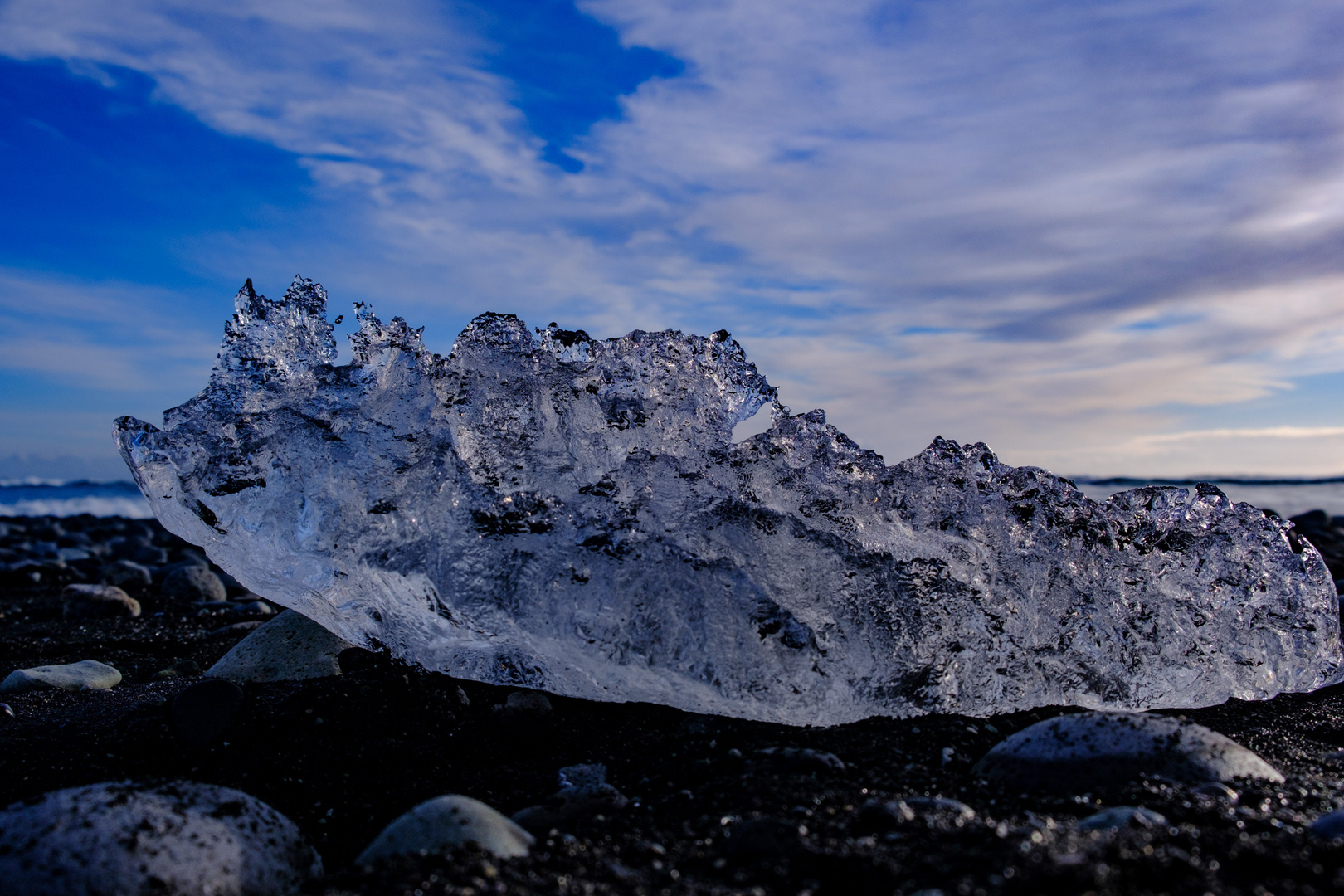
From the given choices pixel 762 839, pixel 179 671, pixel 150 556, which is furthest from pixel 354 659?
pixel 150 556

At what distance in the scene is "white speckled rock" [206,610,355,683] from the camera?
11.6 feet

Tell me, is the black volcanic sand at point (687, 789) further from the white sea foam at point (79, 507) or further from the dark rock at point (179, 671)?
the white sea foam at point (79, 507)

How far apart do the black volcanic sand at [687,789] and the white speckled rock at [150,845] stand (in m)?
0.18

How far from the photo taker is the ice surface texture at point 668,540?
117 inches

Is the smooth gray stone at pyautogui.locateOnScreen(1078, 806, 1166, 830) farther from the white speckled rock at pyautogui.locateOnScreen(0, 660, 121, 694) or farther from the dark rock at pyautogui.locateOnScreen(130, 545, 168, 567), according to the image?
the dark rock at pyautogui.locateOnScreen(130, 545, 168, 567)

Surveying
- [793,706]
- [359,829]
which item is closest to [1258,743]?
[793,706]

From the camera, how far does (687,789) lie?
2.21m

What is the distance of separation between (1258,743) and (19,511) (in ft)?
93.7

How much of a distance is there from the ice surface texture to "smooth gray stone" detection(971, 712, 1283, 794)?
26.8 inches

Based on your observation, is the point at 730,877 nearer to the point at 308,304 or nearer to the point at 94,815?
the point at 94,815

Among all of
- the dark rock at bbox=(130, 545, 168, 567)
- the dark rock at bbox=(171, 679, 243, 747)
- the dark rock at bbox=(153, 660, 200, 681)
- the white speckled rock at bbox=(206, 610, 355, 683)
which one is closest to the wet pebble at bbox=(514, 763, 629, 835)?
the dark rock at bbox=(171, 679, 243, 747)

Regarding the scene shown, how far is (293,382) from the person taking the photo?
11.1 feet

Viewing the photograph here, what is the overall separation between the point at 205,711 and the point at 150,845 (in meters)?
1.01

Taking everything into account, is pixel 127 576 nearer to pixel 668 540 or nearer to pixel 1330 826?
A: pixel 668 540
